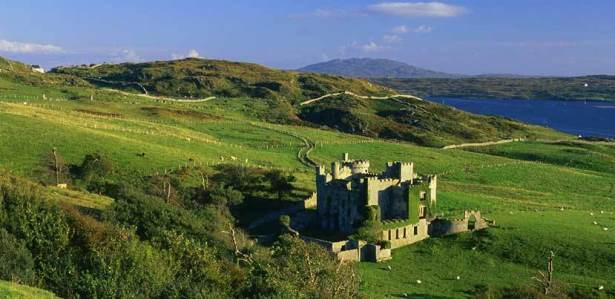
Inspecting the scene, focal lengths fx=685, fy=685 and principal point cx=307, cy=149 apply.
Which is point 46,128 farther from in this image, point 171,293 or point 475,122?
point 475,122

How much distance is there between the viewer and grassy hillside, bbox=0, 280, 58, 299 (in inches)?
946

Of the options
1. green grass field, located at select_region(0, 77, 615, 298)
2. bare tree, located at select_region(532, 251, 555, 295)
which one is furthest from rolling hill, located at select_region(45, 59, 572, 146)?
bare tree, located at select_region(532, 251, 555, 295)

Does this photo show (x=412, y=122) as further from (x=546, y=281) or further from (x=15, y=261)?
(x=15, y=261)

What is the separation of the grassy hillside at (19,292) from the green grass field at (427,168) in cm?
2071

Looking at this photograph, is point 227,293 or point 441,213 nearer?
point 227,293

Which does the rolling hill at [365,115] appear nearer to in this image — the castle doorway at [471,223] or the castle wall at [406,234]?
the castle doorway at [471,223]

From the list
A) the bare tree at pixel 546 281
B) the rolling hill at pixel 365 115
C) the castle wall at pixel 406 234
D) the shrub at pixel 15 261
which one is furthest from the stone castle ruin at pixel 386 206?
the rolling hill at pixel 365 115

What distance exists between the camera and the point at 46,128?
280ft

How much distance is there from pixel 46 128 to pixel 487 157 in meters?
67.7

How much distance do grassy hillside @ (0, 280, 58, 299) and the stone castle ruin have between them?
28.8 metres

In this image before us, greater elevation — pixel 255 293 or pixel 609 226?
pixel 255 293

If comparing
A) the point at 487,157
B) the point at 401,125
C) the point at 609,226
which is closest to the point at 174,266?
the point at 609,226

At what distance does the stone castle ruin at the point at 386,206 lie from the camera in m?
55.0

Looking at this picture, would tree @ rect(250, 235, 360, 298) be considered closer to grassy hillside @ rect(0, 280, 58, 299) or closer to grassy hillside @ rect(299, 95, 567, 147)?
grassy hillside @ rect(0, 280, 58, 299)
